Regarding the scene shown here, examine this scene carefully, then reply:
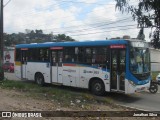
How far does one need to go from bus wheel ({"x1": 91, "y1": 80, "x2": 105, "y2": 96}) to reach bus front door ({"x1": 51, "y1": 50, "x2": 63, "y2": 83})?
2.58 metres

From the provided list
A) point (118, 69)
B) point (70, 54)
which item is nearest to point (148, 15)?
point (118, 69)

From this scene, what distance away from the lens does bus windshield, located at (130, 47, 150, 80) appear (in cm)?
1226

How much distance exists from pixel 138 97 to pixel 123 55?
243cm

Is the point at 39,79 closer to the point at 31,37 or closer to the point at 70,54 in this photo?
the point at 70,54

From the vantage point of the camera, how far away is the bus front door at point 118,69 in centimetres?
1227

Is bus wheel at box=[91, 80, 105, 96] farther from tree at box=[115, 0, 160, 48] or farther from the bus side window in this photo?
tree at box=[115, 0, 160, 48]

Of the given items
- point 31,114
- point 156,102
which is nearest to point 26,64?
point 156,102

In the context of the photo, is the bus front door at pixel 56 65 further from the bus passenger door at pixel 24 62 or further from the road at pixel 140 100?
the road at pixel 140 100

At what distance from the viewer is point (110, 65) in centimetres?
1275

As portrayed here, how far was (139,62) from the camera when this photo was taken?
12.6 m

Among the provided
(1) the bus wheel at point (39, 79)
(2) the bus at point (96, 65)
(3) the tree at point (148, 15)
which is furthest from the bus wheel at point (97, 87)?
(3) the tree at point (148, 15)

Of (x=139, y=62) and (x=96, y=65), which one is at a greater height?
(x=139, y=62)

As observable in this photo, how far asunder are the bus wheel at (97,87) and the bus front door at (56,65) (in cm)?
258

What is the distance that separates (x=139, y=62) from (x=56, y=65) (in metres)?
5.18
